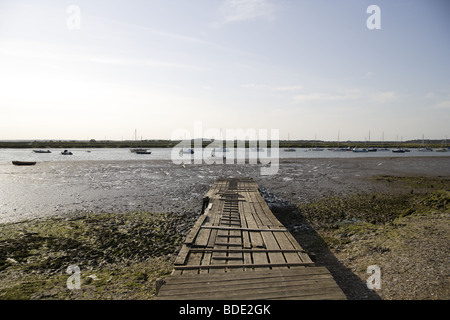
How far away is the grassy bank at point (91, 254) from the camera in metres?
7.95

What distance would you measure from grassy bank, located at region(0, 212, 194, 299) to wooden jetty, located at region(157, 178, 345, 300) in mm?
1939

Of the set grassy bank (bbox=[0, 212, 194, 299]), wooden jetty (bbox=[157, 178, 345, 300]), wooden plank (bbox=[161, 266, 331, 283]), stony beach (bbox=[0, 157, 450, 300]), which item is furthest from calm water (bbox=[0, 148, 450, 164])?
wooden plank (bbox=[161, 266, 331, 283])

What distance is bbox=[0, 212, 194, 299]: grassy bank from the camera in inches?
Answer: 313

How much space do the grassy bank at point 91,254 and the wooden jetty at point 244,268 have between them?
6.36 feet

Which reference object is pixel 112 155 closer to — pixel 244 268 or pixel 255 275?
pixel 244 268

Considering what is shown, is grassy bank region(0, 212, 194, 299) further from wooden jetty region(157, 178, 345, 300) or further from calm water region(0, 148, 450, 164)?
calm water region(0, 148, 450, 164)

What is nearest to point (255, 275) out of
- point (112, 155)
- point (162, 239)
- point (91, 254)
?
point (162, 239)

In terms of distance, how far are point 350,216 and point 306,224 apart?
325cm

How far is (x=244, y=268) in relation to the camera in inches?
257

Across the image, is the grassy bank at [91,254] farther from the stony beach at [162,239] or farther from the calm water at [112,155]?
the calm water at [112,155]

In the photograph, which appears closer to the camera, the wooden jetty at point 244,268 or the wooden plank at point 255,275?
the wooden jetty at point 244,268

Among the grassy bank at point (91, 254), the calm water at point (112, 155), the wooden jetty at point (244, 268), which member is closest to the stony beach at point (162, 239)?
the grassy bank at point (91, 254)

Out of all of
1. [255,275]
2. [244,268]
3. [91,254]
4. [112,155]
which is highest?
[112,155]

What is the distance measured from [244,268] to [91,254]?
7.12 metres
